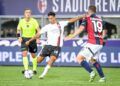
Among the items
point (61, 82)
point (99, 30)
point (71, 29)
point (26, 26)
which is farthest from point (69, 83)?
point (71, 29)

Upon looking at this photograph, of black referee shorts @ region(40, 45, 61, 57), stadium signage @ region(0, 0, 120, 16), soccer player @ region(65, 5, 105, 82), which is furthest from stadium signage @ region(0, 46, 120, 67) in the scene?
soccer player @ region(65, 5, 105, 82)

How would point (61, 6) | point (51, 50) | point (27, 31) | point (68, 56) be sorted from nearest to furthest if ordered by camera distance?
1. point (51, 50)
2. point (27, 31)
3. point (68, 56)
4. point (61, 6)

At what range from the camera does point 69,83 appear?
52.4 feet

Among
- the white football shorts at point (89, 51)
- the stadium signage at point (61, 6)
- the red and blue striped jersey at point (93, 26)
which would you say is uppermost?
the red and blue striped jersey at point (93, 26)

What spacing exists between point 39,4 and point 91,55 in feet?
42.7

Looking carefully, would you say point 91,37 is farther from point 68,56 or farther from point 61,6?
point 61,6

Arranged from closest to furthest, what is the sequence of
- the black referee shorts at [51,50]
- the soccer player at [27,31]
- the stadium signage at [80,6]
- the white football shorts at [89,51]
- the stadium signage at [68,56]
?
the white football shorts at [89,51] → the black referee shorts at [51,50] → the soccer player at [27,31] → the stadium signage at [68,56] → the stadium signage at [80,6]

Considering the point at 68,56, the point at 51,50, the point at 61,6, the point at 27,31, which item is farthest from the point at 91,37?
Result: the point at 61,6

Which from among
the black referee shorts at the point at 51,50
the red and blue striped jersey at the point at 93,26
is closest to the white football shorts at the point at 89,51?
the red and blue striped jersey at the point at 93,26

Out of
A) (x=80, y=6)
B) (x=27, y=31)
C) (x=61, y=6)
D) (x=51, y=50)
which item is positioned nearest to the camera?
(x=51, y=50)

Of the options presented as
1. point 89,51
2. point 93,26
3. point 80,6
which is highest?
point 93,26

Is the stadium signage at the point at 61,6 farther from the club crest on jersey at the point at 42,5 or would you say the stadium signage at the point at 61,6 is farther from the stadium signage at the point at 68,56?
the stadium signage at the point at 68,56

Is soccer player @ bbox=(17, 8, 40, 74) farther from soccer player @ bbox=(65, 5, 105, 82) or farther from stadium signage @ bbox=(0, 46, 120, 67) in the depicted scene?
stadium signage @ bbox=(0, 46, 120, 67)

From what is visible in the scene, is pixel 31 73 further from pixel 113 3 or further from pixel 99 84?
pixel 113 3
